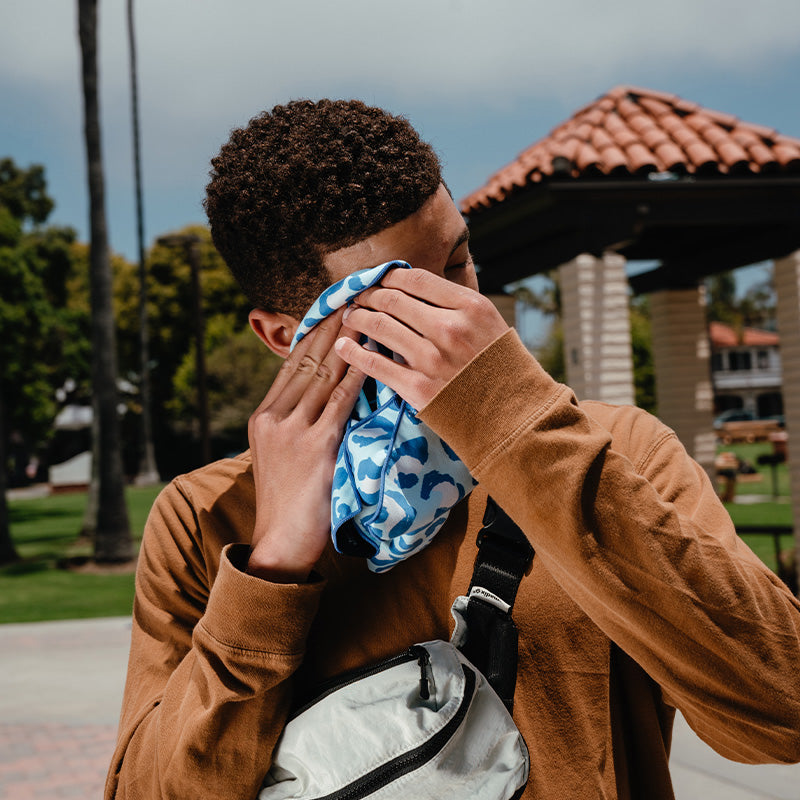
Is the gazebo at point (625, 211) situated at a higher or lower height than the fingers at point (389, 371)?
higher

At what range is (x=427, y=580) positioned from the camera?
130 centimetres

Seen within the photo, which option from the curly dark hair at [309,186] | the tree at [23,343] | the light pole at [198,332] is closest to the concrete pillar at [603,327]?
the curly dark hair at [309,186]

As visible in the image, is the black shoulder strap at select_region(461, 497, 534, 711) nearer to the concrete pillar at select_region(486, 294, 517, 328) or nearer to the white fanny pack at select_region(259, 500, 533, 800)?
the white fanny pack at select_region(259, 500, 533, 800)

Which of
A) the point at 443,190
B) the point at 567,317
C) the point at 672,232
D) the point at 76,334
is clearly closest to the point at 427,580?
the point at 443,190

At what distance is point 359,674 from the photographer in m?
1.13

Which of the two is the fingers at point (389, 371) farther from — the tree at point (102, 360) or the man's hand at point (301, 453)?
the tree at point (102, 360)

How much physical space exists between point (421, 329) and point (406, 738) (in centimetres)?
50

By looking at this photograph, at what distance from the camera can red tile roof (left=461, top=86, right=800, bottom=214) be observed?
6785 millimetres

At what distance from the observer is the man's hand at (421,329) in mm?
1031

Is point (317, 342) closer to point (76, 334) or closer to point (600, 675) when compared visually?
point (600, 675)

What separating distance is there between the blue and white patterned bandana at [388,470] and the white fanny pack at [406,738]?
0.57 feet

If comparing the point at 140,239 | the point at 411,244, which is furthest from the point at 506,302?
the point at 140,239

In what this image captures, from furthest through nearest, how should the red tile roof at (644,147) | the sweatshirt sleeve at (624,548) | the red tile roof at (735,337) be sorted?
the red tile roof at (735,337) → the red tile roof at (644,147) → the sweatshirt sleeve at (624,548)

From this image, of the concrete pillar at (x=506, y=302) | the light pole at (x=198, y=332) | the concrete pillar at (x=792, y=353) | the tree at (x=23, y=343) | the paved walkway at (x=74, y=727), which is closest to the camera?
the paved walkway at (x=74, y=727)
